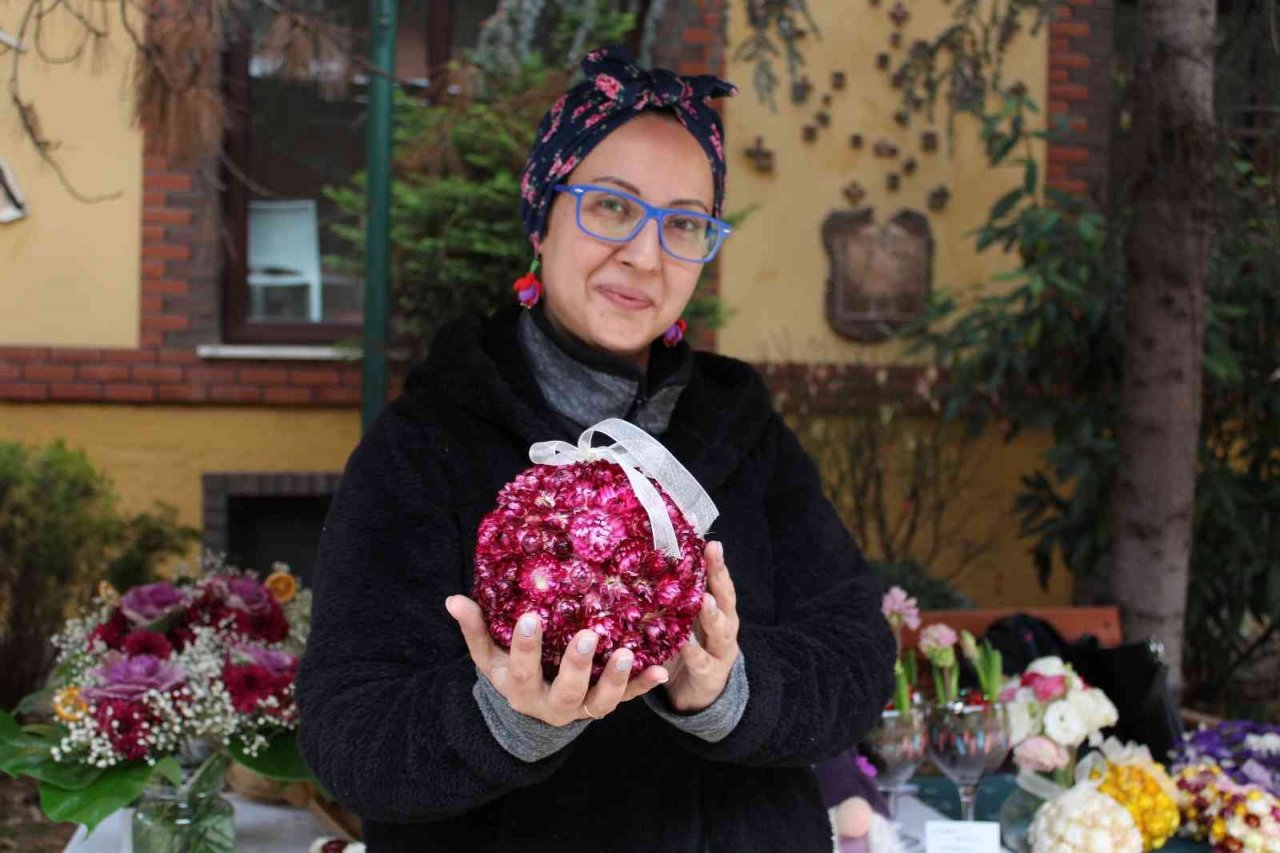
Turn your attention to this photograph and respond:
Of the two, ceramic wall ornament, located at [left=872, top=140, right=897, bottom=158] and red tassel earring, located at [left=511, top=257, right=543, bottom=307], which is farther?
ceramic wall ornament, located at [left=872, top=140, right=897, bottom=158]

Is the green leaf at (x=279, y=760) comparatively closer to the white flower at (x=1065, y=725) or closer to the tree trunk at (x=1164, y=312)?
the white flower at (x=1065, y=725)

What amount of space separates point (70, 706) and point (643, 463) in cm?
135

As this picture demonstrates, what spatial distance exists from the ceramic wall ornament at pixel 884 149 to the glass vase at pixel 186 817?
4.66 m

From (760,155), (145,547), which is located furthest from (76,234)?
(760,155)

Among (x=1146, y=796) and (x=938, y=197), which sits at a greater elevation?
(x=938, y=197)

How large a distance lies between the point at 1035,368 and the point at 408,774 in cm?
386

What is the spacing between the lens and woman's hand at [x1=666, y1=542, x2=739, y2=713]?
115 centimetres

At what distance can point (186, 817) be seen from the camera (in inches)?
83.0

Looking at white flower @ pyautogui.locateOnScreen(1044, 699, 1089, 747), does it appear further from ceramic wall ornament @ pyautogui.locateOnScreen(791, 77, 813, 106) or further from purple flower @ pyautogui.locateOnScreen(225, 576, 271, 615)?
ceramic wall ornament @ pyautogui.locateOnScreen(791, 77, 813, 106)

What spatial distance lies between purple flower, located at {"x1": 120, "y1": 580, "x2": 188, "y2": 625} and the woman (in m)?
1.07

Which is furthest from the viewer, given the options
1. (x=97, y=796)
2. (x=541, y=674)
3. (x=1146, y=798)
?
(x=1146, y=798)

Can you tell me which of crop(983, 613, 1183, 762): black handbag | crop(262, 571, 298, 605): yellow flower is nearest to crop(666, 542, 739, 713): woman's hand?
crop(262, 571, 298, 605): yellow flower

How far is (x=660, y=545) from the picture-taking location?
1112 millimetres

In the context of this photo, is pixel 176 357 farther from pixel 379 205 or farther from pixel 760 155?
pixel 760 155
